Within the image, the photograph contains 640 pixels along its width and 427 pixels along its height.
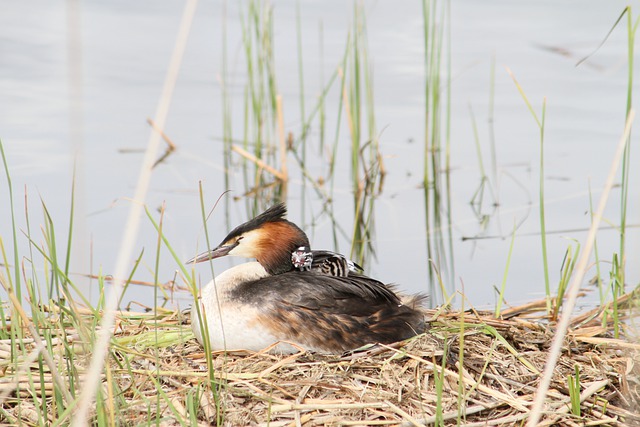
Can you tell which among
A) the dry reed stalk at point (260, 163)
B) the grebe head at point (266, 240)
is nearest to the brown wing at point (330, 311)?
the grebe head at point (266, 240)

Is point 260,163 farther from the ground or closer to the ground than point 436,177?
farther from the ground

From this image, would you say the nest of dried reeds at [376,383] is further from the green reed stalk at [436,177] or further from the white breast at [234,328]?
the green reed stalk at [436,177]

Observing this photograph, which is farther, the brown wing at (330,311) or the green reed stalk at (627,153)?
the brown wing at (330,311)

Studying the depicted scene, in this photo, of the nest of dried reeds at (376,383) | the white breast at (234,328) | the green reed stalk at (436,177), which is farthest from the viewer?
the green reed stalk at (436,177)

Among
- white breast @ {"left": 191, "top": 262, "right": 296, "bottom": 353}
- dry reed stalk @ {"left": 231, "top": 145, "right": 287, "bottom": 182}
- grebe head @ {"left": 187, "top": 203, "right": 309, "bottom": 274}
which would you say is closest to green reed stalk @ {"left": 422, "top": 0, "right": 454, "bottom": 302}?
dry reed stalk @ {"left": 231, "top": 145, "right": 287, "bottom": 182}

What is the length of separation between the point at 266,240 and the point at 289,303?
432 mm

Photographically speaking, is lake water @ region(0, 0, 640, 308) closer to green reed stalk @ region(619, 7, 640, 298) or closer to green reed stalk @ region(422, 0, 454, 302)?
green reed stalk @ region(422, 0, 454, 302)

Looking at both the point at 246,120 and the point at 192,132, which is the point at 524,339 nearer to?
the point at 246,120

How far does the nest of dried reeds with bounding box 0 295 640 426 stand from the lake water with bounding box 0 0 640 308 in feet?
3.60

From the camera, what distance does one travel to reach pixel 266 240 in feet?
14.6

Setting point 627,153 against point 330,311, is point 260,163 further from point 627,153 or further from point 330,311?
point 627,153

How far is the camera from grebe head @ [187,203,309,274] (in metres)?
4.45

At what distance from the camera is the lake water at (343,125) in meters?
6.46

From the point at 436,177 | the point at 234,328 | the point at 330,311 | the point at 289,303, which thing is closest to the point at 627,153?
the point at 330,311
